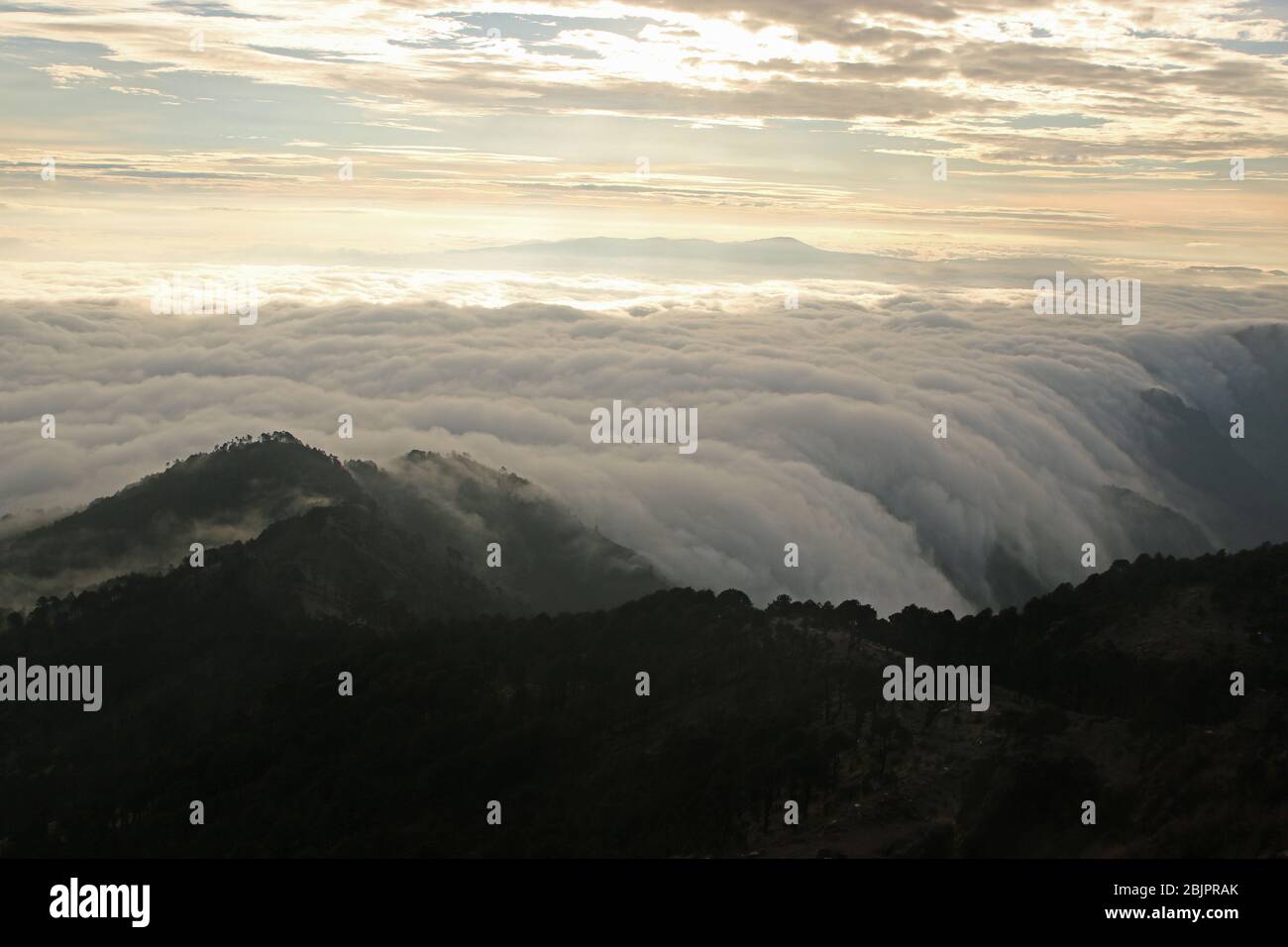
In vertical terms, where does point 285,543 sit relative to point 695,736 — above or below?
below

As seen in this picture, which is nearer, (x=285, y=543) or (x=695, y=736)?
(x=695, y=736)

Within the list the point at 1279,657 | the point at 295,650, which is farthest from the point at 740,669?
the point at 295,650

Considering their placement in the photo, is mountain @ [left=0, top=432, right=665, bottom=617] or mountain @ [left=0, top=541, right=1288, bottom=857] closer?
mountain @ [left=0, top=541, right=1288, bottom=857]

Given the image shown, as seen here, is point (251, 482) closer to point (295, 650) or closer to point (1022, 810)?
point (295, 650)
